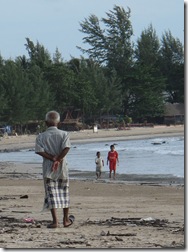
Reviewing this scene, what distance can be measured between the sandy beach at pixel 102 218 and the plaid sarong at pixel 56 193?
260 millimetres

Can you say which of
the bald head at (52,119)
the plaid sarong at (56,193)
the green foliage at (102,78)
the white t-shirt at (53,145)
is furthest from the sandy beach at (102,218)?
the green foliage at (102,78)

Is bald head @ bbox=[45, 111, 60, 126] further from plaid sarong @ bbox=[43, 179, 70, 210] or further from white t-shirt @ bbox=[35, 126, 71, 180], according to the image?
plaid sarong @ bbox=[43, 179, 70, 210]


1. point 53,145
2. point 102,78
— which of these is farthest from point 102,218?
point 102,78

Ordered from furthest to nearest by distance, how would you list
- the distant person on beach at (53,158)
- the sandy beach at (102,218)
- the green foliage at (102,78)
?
the green foliage at (102,78) → the distant person on beach at (53,158) → the sandy beach at (102,218)

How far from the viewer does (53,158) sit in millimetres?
8250

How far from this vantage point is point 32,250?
6137 millimetres

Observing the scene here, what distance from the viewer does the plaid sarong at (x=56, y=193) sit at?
27.3 feet

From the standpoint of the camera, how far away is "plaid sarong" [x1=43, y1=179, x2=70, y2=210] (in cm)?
834

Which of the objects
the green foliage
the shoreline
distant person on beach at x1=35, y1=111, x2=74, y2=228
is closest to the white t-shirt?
distant person on beach at x1=35, y1=111, x2=74, y2=228

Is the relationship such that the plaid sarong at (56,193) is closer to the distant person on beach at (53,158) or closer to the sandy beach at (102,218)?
the distant person on beach at (53,158)

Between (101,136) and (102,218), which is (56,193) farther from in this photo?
(101,136)

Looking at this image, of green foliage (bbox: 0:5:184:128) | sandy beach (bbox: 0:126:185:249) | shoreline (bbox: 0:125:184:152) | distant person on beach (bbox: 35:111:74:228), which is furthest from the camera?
green foliage (bbox: 0:5:184:128)

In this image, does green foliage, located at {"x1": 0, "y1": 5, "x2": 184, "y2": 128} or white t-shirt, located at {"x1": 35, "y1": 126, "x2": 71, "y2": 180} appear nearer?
white t-shirt, located at {"x1": 35, "y1": 126, "x2": 71, "y2": 180}

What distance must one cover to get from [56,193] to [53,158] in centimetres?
40
